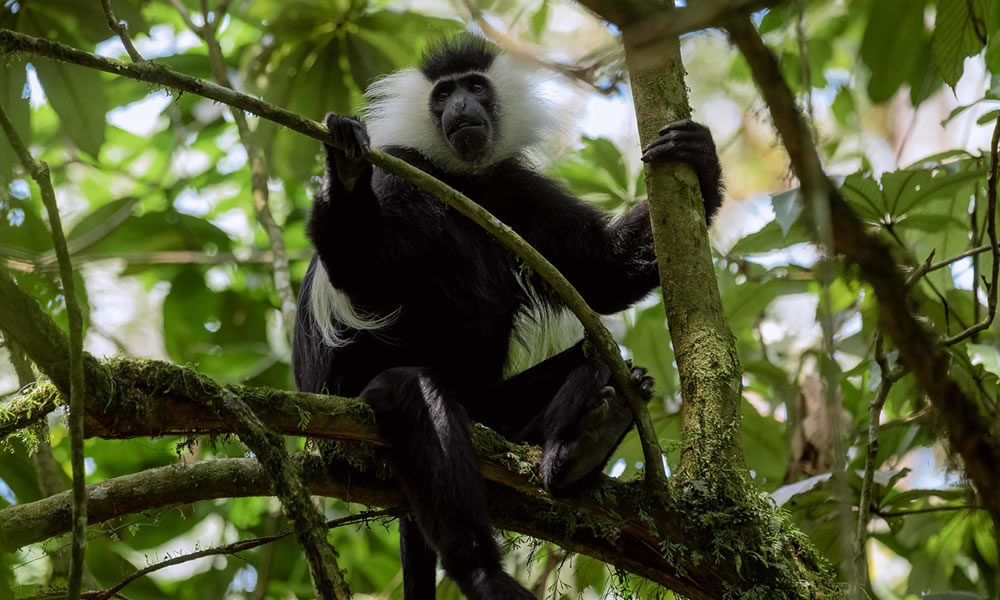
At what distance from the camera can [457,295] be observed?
11.2ft

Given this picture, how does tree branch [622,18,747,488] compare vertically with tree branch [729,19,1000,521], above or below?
above

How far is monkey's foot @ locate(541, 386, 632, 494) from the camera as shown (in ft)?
8.22

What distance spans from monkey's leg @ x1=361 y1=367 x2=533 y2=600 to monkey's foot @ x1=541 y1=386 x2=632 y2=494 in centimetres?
23

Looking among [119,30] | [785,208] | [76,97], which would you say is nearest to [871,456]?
[785,208]

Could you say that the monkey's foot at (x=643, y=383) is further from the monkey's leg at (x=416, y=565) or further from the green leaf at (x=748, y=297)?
the green leaf at (x=748, y=297)

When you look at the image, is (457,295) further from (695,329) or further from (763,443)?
(763,443)

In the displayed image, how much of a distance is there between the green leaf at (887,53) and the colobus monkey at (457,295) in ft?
2.28

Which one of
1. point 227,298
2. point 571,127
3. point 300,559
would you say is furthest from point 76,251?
point 571,127

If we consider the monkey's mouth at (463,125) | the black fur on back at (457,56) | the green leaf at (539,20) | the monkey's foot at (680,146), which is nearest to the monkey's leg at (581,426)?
the monkey's foot at (680,146)

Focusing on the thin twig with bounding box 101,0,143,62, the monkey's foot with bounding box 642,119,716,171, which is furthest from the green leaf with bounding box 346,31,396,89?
the thin twig with bounding box 101,0,143,62

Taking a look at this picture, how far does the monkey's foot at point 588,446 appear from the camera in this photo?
8.22 ft

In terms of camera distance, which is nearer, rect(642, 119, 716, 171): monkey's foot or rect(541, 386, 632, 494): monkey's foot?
rect(541, 386, 632, 494): monkey's foot

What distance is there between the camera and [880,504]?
3416mm

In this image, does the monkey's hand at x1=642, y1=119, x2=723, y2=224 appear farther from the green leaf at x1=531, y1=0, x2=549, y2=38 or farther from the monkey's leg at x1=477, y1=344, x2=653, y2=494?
the green leaf at x1=531, y1=0, x2=549, y2=38
